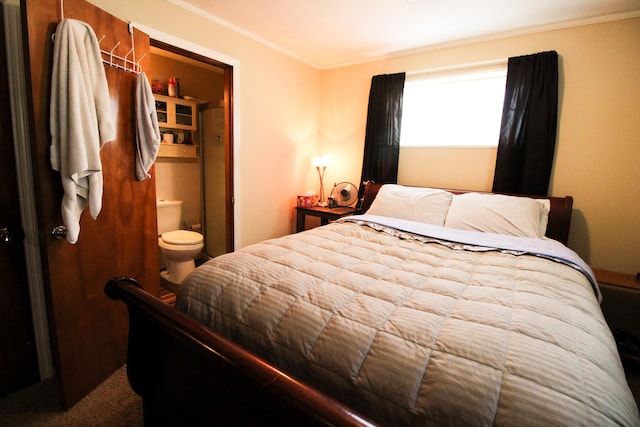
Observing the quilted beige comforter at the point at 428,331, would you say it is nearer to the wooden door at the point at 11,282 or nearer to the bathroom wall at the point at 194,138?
the wooden door at the point at 11,282

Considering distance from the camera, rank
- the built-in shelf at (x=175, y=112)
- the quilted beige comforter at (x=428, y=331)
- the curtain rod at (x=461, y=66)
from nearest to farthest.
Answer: the quilted beige comforter at (x=428, y=331), the curtain rod at (x=461, y=66), the built-in shelf at (x=175, y=112)

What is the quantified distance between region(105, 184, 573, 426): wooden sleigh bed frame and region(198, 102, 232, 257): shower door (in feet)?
7.17

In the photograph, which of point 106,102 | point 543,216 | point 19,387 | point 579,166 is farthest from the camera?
point 579,166

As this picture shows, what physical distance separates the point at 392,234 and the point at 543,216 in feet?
3.94

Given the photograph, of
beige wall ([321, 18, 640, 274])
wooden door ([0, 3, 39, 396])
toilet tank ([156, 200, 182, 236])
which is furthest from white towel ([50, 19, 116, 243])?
beige wall ([321, 18, 640, 274])

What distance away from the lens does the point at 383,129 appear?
327cm

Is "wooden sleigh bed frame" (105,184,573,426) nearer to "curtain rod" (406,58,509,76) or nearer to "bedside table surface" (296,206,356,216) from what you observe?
"bedside table surface" (296,206,356,216)

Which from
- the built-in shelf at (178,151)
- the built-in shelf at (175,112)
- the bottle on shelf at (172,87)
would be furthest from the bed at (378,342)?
the bottle on shelf at (172,87)

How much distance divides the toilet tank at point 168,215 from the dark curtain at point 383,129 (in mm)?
2099

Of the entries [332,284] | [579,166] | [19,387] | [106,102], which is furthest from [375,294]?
[579,166]

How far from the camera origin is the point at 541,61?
2.47 m

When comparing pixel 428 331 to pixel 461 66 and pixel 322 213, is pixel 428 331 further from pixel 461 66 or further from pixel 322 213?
pixel 461 66

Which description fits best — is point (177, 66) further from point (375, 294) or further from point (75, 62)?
point (375, 294)

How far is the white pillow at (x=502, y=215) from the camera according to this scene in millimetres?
2184
